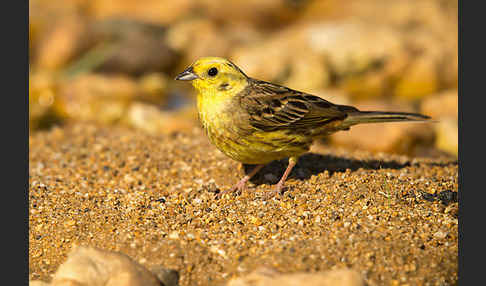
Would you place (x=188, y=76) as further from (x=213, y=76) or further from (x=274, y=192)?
(x=274, y=192)

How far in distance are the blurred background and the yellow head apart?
3.17 meters

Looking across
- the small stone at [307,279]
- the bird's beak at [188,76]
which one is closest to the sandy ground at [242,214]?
the small stone at [307,279]

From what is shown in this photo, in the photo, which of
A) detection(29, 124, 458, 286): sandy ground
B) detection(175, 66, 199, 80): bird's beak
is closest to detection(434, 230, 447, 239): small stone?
detection(29, 124, 458, 286): sandy ground

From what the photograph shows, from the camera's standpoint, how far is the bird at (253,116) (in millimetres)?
5379

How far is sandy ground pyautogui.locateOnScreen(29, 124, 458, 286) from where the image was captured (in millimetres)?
4172

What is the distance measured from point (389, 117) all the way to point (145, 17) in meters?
10.6

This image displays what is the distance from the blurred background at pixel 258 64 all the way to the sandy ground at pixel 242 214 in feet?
7.27

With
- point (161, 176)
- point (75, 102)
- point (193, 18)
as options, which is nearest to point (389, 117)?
point (161, 176)

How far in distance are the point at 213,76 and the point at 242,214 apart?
4.70 ft

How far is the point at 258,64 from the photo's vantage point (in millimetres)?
11859

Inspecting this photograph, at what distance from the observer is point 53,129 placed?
8.93m

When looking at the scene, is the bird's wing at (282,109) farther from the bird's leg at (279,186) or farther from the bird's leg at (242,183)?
the bird's leg at (242,183)

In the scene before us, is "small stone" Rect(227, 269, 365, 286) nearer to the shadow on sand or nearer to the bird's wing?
the bird's wing

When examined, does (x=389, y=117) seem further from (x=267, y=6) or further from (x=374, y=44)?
(x=267, y=6)
